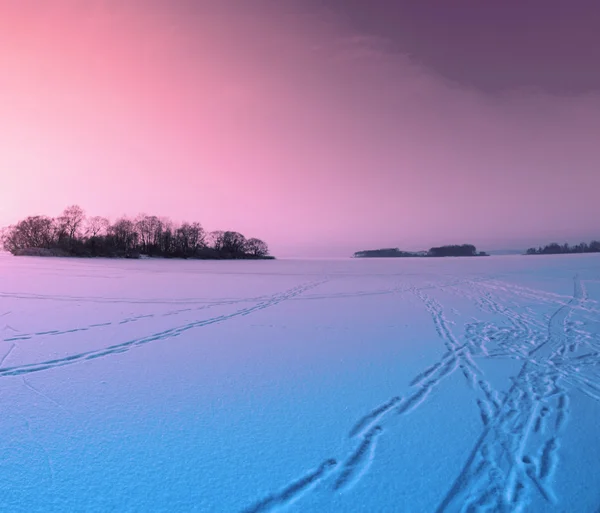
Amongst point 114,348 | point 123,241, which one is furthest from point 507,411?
point 123,241

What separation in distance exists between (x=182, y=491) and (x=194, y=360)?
10.4 ft

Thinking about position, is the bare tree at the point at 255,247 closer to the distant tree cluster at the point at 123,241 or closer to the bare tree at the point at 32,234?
the distant tree cluster at the point at 123,241

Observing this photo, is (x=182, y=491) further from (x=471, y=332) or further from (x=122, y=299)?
(x=122, y=299)

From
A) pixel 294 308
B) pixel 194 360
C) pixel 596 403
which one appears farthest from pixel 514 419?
pixel 294 308

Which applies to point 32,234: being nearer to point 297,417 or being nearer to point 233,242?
point 233,242

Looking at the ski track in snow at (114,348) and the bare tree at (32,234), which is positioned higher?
the bare tree at (32,234)

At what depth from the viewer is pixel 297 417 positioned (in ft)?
11.9

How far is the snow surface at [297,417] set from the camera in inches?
97.8

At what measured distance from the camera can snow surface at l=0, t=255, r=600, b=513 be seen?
2.48 m

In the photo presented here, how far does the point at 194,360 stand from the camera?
551 centimetres

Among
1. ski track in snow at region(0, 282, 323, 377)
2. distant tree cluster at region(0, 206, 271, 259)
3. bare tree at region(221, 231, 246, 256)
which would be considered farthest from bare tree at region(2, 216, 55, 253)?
ski track in snow at region(0, 282, 323, 377)

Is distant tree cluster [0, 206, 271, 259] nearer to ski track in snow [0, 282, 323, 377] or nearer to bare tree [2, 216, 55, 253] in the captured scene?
bare tree [2, 216, 55, 253]

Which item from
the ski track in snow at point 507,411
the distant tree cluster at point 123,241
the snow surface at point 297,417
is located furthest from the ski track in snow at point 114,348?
the distant tree cluster at point 123,241

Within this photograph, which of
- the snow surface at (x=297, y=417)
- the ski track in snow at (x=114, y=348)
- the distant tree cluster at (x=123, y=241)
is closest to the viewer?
the snow surface at (x=297, y=417)
